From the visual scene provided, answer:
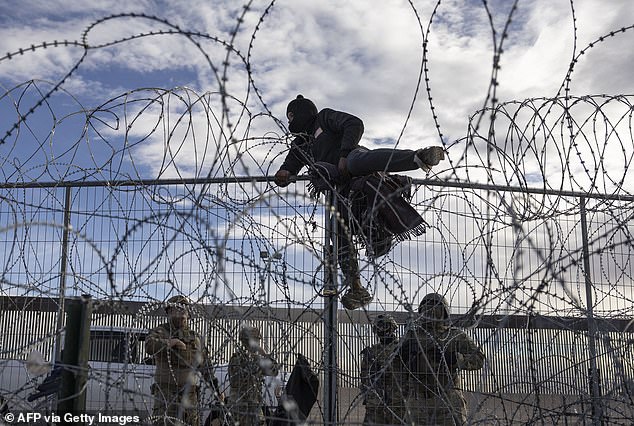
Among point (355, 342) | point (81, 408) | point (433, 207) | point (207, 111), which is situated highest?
point (207, 111)

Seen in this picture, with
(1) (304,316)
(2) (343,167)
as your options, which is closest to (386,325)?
(1) (304,316)

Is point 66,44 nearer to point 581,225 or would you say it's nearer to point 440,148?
point 440,148

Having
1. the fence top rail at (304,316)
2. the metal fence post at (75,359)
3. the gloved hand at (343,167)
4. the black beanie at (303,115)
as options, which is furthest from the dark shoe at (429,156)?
the metal fence post at (75,359)

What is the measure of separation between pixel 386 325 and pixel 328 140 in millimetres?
1471

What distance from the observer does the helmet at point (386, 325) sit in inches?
183

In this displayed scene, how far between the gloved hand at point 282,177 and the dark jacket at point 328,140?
90 mm

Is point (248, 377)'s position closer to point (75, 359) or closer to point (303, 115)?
point (75, 359)

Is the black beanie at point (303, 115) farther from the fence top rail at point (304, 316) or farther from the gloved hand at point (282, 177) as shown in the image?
the fence top rail at point (304, 316)

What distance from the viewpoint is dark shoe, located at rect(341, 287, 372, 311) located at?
14.7 feet

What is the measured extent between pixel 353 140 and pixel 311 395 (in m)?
1.74

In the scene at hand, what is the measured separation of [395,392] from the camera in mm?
4594

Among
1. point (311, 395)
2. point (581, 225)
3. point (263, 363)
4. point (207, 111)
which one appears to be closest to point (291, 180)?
point (207, 111)

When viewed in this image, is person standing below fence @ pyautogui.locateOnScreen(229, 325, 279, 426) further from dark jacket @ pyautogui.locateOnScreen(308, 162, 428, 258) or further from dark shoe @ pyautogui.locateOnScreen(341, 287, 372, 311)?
dark jacket @ pyautogui.locateOnScreen(308, 162, 428, 258)

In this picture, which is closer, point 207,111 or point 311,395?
point 207,111
